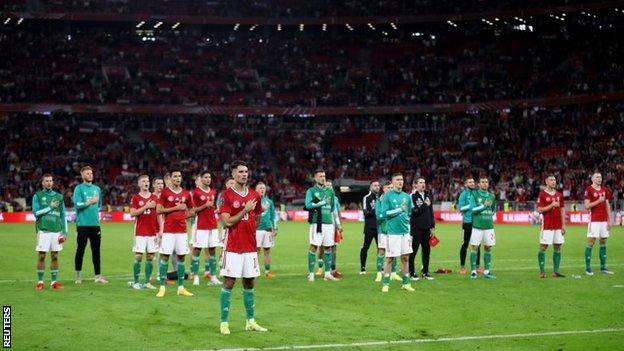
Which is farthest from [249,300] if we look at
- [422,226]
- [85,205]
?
[422,226]

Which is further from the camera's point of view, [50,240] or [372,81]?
[372,81]

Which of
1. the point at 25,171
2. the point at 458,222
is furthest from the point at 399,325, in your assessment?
the point at 25,171

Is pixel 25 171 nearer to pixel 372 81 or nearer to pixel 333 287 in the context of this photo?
pixel 372 81

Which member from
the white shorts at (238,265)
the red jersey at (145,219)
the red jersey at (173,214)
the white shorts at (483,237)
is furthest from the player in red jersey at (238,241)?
the white shorts at (483,237)

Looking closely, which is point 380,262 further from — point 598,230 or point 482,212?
point 598,230

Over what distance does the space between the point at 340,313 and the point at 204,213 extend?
5.33 meters

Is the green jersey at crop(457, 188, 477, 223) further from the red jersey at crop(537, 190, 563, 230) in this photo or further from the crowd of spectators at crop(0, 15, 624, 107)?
the crowd of spectators at crop(0, 15, 624, 107)

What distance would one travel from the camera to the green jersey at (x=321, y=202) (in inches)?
824

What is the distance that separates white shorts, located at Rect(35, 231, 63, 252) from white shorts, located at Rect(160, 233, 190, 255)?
262cm

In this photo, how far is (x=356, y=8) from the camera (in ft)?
238

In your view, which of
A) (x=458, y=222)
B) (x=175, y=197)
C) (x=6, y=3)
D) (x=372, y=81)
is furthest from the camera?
(x=372, y=81)

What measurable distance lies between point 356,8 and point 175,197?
5680 centimetres

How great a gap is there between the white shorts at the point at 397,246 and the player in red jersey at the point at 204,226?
12.8ft

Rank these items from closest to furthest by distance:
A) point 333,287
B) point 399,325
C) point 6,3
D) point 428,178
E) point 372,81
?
1. point 399,325
2. point 333,287
3. point 428,178
4. point 6,3
5. point 372,81
